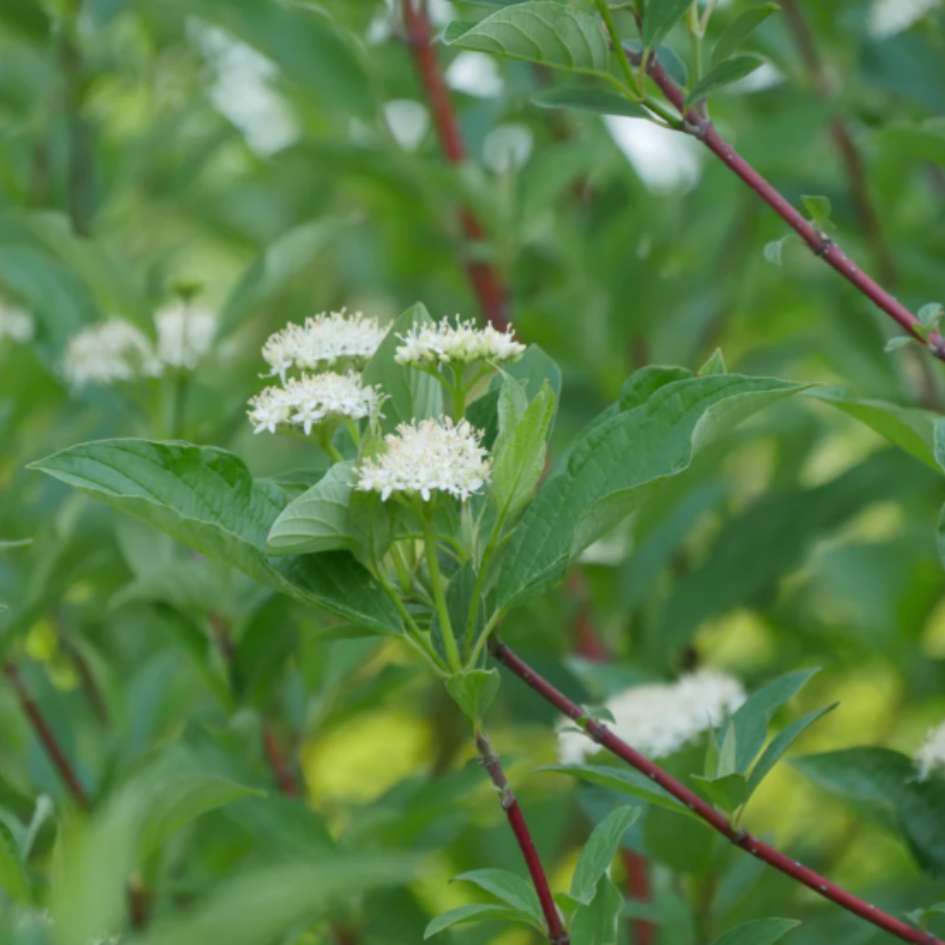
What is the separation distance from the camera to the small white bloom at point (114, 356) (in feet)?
4.17

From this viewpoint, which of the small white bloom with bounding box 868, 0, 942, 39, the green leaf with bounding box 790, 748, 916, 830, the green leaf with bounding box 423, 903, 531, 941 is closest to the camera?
the green leaf with bounding box 423, 903, 531, 941

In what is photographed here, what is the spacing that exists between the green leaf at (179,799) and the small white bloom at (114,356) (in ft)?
1.91

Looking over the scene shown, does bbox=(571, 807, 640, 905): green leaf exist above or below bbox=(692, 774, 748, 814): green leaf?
below

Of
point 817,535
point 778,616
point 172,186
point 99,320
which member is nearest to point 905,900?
point 817,535

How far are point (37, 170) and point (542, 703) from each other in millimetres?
1005

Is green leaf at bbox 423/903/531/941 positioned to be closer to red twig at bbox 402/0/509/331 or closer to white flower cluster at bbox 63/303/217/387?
white flower cluster at bbox 63/303/217/387

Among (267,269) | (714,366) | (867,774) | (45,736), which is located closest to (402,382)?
(714,366)

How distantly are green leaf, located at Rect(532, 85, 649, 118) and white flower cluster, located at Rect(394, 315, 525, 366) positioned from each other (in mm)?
169

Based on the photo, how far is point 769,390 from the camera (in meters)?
0.68

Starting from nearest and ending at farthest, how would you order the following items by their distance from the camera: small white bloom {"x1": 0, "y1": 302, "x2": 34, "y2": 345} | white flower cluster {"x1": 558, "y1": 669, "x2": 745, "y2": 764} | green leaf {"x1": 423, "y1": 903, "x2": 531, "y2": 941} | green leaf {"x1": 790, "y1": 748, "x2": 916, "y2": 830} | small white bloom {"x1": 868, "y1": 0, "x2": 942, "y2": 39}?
1. green leaf {"x1": 423, "y1": 903, "x2": 531, "y2": 941}
2. green leaf {"x1": 790, "y1": 748, "x2": 916, "y2": 830}
3. white flower cluster {"x1": 558, "y1": 669, "x2": 745, "y2": 764}
4. small white bloom {"x1": 868, "y1": 0, "x2": 942, "y2": 39}
5. small white bloom {"x1": 0, "y1": 302, "x2": 34, "y2": 345}

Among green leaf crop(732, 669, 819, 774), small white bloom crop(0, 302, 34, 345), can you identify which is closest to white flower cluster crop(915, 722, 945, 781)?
green leaf crop(732, 669, 819, 774)

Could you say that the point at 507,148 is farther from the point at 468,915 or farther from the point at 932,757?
the point at 468,915

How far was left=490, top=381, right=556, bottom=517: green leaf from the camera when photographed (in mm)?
686

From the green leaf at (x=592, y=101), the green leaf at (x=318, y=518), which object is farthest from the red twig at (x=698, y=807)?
the green leaf at (x=592, y=101)
